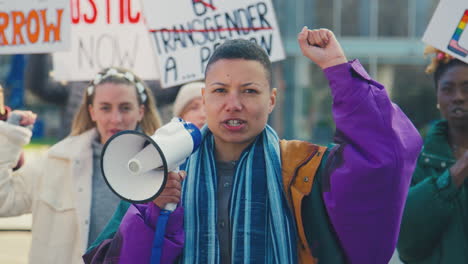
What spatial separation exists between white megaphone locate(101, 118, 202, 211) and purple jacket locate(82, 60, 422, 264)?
0.13 metres

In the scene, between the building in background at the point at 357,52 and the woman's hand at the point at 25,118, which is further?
the building in background at the point at 357,52

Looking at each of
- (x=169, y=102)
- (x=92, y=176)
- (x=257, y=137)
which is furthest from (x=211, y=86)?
(x=169, y=102)

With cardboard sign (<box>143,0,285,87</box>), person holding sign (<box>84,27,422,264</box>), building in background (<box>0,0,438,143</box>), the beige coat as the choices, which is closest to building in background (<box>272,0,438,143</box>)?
building in background (<box>0,0,438,143</box>)

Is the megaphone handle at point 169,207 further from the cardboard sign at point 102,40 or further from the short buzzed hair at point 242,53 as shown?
the cardboard sign at point 102,40

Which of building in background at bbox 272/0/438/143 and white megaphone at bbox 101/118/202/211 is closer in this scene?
white megaphone at bbox 101/118/202/211

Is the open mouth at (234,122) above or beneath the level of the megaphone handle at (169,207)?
above

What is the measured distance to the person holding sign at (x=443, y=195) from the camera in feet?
9.66

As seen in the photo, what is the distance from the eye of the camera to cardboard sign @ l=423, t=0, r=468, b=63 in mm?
3275

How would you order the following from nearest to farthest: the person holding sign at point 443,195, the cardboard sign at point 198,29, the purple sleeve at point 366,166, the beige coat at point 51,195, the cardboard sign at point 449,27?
the purple sleeve at point 366,166
the person holding sign at point 443,195
the cardboard sign at point 449,27
the beige coat at point 51,195
the cardboard sign at point 198,29

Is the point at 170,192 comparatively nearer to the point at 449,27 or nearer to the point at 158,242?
the point at 158,242

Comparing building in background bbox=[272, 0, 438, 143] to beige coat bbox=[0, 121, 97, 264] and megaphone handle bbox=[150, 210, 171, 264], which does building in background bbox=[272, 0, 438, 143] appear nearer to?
beige coat bbox=[0, 121, 97, 264]

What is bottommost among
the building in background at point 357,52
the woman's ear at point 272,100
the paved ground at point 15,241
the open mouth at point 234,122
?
the paved ground at point 15,241

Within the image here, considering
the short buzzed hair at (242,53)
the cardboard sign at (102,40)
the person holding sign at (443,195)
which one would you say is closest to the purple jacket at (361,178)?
the short buzzed hair at (242,53)

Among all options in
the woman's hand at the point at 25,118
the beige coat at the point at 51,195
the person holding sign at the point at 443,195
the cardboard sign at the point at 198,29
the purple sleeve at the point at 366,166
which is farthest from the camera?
the cardboard sign at the point at 198,29
